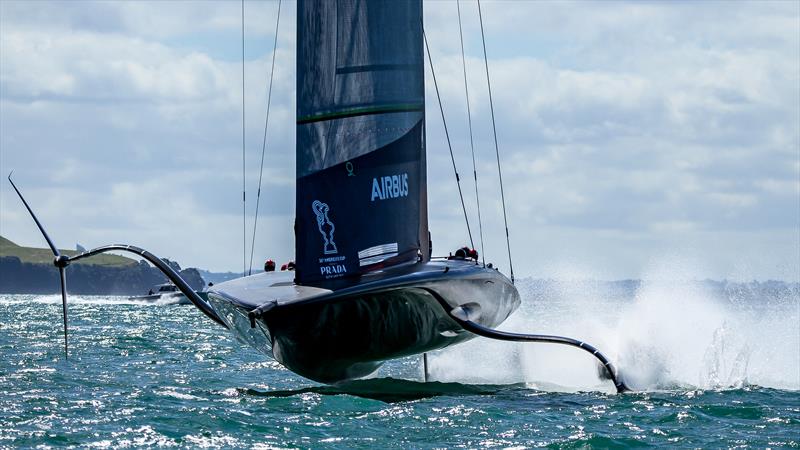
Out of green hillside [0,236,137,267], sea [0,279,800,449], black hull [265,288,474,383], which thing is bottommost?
sea [0,279,800,449]

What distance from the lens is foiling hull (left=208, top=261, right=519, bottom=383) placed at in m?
16.5

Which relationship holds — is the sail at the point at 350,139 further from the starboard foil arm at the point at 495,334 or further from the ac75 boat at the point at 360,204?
the starboard foil arm at the point at 495,334

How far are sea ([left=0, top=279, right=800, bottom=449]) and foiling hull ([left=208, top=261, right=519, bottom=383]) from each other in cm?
58

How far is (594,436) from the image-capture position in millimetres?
14320

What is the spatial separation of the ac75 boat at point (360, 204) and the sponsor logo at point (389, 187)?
0.01 metres

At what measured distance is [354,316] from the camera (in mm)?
16656

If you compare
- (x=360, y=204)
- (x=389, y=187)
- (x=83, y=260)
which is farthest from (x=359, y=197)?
(x=83, y=260)

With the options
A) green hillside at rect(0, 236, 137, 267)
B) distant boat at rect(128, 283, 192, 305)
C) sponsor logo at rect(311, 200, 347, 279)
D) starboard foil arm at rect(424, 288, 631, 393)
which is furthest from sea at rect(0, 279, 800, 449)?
green hillside at rect(0, 236, 137, 267)

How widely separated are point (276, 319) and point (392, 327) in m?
1.53

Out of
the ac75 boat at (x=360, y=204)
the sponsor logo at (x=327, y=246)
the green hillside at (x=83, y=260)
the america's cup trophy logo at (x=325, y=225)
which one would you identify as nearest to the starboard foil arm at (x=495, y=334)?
the ac75 boat at (x=360, y=204)

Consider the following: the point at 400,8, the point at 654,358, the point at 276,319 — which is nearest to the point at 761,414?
the point at 654,358

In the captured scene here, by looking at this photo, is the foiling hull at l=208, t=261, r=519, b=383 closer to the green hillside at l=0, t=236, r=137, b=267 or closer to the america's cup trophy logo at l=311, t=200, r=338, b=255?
the america's cup trophy logo at l=311, t=200, r=338, b=255

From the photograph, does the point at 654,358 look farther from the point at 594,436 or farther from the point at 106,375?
the point at 106,375

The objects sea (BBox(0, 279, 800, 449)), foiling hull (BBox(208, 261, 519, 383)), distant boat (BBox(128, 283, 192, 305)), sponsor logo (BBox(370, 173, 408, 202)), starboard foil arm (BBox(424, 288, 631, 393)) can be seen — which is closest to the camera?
sea (BBox(0, 279, 800, 449))
